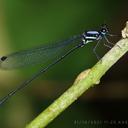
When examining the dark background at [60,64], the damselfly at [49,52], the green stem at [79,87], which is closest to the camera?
the green stem at [79,87]

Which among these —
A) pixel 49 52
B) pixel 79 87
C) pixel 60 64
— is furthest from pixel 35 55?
pixel 79 87

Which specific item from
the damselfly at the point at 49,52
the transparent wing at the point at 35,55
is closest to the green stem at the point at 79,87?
the damselfly at the point at 49,52

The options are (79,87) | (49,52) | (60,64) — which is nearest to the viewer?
(79,87)

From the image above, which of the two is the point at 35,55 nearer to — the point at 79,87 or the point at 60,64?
the point at 60,64

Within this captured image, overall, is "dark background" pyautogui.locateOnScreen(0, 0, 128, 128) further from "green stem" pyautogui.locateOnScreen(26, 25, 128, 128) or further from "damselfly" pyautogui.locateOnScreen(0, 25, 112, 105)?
"green stem" pyautogui.locateOnScreen(26, 25, 128, 128)

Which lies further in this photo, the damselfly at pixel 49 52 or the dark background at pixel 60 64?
the damselfly at pixel 49 52

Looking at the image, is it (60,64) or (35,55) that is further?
(35,55)

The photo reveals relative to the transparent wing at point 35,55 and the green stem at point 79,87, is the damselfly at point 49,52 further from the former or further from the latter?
the green stem at point 79,87

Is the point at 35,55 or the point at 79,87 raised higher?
the point at 79,87
